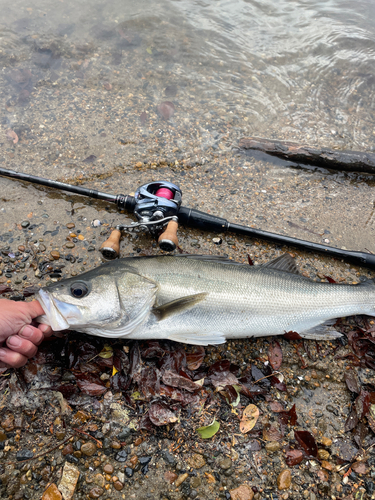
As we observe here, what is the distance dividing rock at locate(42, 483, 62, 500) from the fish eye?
1696mm

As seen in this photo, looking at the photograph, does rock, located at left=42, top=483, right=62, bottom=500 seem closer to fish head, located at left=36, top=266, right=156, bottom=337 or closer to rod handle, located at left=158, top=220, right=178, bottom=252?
fish head, located at left=36, top=266, right=156, bottom=337

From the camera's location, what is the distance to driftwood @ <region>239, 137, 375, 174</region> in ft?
16.5

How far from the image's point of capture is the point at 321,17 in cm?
771

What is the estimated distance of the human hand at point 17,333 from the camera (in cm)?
270

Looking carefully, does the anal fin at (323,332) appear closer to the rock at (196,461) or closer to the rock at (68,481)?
the rock at (196,461)

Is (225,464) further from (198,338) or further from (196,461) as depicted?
(198,338)

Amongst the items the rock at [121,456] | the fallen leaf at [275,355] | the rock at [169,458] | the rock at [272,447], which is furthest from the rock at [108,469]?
the fallen leaf at [275,355]

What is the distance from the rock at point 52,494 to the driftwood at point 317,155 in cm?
503

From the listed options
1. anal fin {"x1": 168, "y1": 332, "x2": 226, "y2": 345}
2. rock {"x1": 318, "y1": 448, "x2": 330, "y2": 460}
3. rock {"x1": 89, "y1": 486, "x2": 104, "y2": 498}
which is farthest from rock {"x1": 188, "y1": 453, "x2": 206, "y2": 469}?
rock {"x1": 318, "y1": 448, "x2": 330, "y2": 460}

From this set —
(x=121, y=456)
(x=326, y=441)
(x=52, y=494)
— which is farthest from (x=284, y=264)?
(x=52, y=494)

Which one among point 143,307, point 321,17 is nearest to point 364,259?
point 143,307

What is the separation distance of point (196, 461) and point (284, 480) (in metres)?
0.86

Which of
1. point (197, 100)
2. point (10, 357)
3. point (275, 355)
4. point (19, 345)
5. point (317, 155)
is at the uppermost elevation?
point (197, 100)

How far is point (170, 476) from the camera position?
2.88 meters
